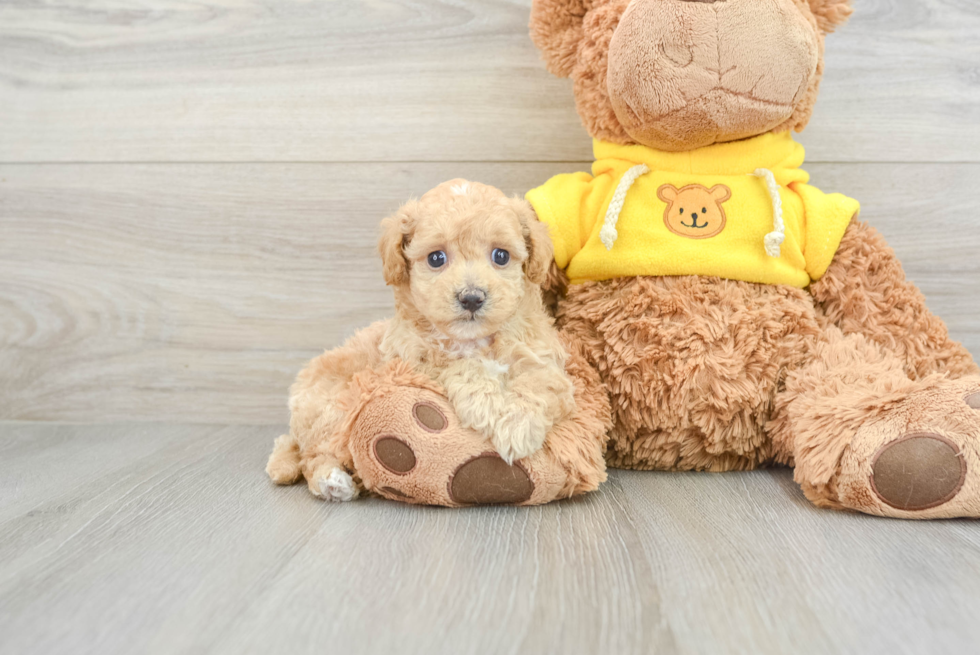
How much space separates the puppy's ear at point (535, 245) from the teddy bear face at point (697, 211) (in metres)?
0.19

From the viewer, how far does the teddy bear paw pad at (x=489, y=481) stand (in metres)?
0.78

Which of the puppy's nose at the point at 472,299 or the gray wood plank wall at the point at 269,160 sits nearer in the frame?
the puppy's nose at the point at 472,299

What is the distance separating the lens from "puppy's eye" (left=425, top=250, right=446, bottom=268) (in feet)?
2.68

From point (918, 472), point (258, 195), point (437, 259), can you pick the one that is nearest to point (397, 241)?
point (437, 259)

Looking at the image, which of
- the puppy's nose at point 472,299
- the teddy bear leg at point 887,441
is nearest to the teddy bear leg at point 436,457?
the puppy's nose at point 472,299

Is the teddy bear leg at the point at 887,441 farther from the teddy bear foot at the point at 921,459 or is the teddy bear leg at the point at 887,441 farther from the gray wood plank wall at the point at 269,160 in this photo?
the gray wood plank wall at the point at 269,160

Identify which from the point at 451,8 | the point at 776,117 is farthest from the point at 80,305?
the point at 776,117

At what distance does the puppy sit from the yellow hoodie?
10cm

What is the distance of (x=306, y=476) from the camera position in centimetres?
91

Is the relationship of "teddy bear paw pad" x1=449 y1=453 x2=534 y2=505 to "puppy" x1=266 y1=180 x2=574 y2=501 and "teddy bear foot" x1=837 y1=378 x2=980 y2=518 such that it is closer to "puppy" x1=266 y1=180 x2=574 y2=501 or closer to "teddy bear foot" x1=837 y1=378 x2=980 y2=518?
"puppy" x1=266 y1=180 x2=574 y2=501

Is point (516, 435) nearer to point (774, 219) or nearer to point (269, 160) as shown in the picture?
point (774, 219)

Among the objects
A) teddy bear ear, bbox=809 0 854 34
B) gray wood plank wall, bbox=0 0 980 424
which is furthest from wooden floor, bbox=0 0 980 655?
teddy bear ear, bbox=809 0 854 34

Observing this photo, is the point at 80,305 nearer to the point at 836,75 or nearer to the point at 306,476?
the point at 306,476

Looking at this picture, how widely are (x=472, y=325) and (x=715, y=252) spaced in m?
0.34
